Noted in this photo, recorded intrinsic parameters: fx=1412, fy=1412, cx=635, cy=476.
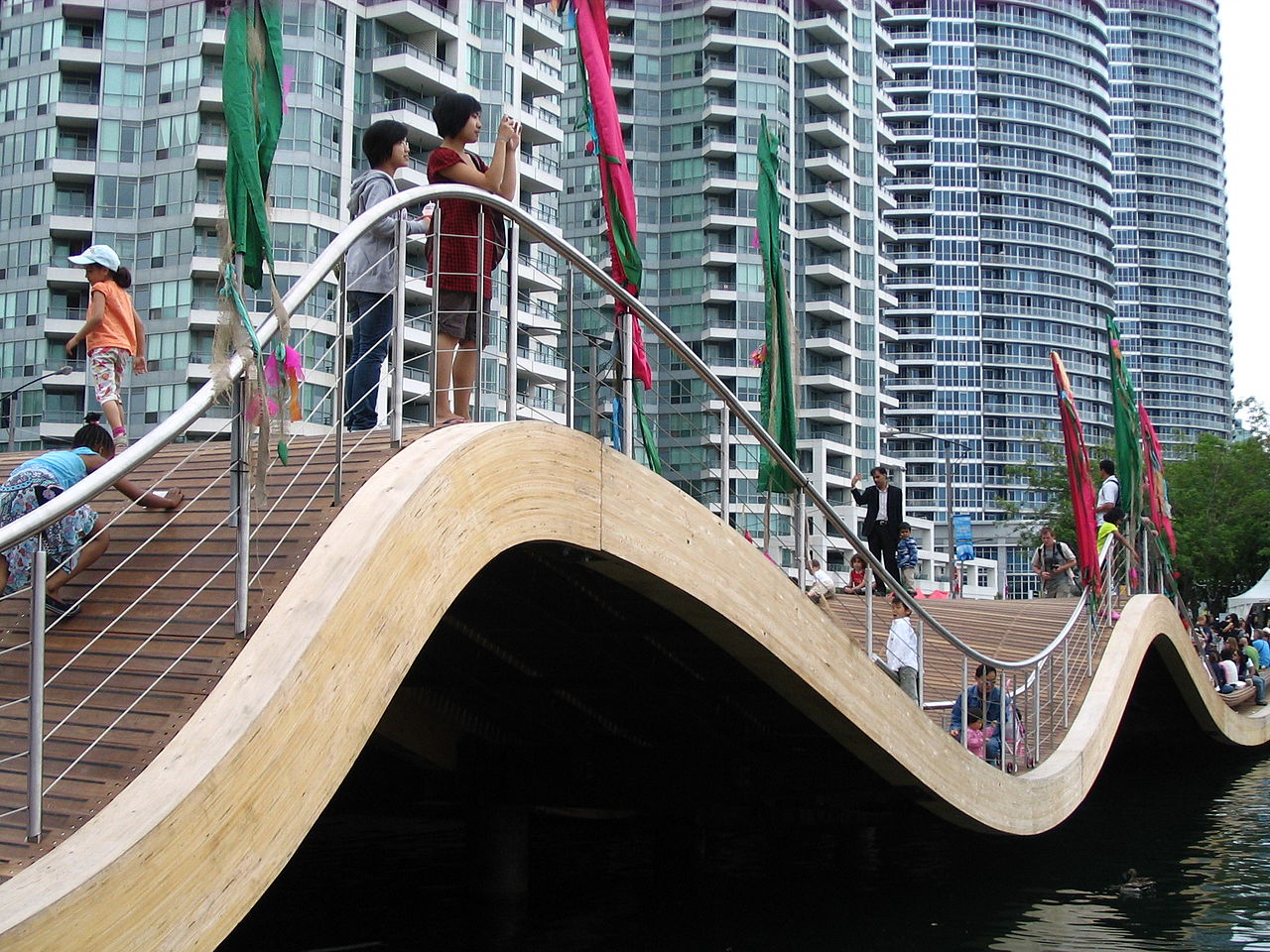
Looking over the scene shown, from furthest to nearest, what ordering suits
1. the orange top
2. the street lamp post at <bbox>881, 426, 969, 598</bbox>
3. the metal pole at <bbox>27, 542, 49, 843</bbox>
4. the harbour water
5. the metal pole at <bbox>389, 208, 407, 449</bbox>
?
the street lamp post at <bbox>881, 426, 969, 598</bbox> < the harbour water < the orange top < the metal pole at <bbox>389, 208, 407, 449</bbox> < the metal pole at <bbox>27, 542, 49, 843</bbox>

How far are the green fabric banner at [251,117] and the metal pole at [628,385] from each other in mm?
2740

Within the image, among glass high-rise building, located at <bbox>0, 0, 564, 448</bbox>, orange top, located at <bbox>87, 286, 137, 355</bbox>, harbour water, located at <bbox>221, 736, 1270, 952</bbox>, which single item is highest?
glass high-rise building, located at <bbox>0, 0, 564, 448</bbox>

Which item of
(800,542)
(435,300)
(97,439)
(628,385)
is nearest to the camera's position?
(435,300)

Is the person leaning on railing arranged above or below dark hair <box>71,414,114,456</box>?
below

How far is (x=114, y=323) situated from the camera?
8844mm

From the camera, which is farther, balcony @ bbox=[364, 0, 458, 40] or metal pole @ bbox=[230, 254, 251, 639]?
balcony @ bbox=[364, 0, 458, 40]

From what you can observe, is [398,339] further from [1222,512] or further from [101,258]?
[1222,512]

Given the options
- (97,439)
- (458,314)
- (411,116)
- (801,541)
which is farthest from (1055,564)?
(411,116)

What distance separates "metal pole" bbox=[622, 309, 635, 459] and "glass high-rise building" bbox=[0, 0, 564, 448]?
41.5 metres

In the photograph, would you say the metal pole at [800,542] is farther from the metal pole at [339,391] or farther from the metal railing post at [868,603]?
the metal pole at [339,391]

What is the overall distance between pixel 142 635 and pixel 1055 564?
56.9ft

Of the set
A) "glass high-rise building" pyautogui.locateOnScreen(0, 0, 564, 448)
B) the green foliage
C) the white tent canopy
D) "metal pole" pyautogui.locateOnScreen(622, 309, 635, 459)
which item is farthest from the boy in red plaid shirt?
the green foliage

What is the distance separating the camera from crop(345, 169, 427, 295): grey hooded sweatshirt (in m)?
7.10

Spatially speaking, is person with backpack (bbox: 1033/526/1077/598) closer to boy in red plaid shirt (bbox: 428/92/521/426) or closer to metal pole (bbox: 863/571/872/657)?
metal pole (bbox: 863/571/872/657)
